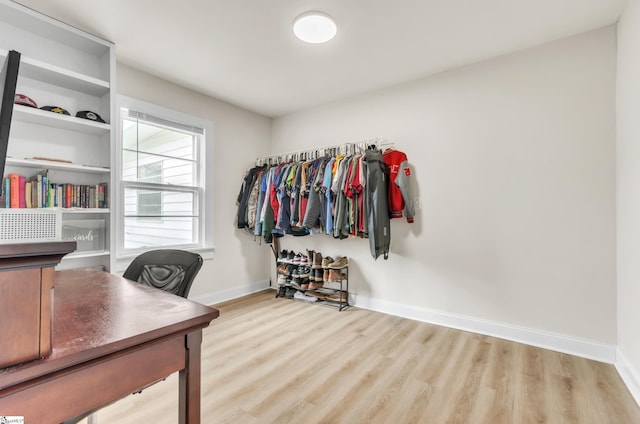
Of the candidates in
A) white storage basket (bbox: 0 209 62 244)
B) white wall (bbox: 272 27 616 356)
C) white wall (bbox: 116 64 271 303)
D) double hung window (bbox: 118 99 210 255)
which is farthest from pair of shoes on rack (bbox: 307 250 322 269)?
white storage basket (bbox: 0 209 62 244)

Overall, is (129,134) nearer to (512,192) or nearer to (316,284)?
(316,284)

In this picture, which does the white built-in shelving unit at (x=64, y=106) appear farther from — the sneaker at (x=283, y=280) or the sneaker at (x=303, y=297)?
the sneaker at (x=303, y=297)

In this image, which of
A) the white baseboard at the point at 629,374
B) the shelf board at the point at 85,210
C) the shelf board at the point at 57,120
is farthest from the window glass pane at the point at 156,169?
the white baseboard at the point at 629,374

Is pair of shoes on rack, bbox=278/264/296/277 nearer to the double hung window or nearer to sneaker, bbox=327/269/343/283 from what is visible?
sneaker, bbox=327/269/343/283

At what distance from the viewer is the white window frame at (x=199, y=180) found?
268 centimetres

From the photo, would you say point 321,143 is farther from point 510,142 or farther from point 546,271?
point 546,271

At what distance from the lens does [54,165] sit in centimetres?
210

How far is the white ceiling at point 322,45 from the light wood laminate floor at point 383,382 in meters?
2.41

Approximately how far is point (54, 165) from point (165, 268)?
4.17 ft

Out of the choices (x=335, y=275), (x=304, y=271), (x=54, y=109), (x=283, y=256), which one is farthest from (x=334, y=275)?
(x=54, y=109)

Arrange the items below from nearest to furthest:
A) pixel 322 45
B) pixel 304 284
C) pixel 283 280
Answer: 1. pixel 322 45
2. pixel 304 284
3. pixel 283 280

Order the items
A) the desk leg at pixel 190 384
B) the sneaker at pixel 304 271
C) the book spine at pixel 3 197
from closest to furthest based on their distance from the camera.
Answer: the desk leg at pixel 190 384, the book spine at pixel 3 197, the sneaker at pixel 304 271

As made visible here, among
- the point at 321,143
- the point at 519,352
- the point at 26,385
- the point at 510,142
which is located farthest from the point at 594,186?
the point at 26,385

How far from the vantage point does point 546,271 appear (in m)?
2.34
